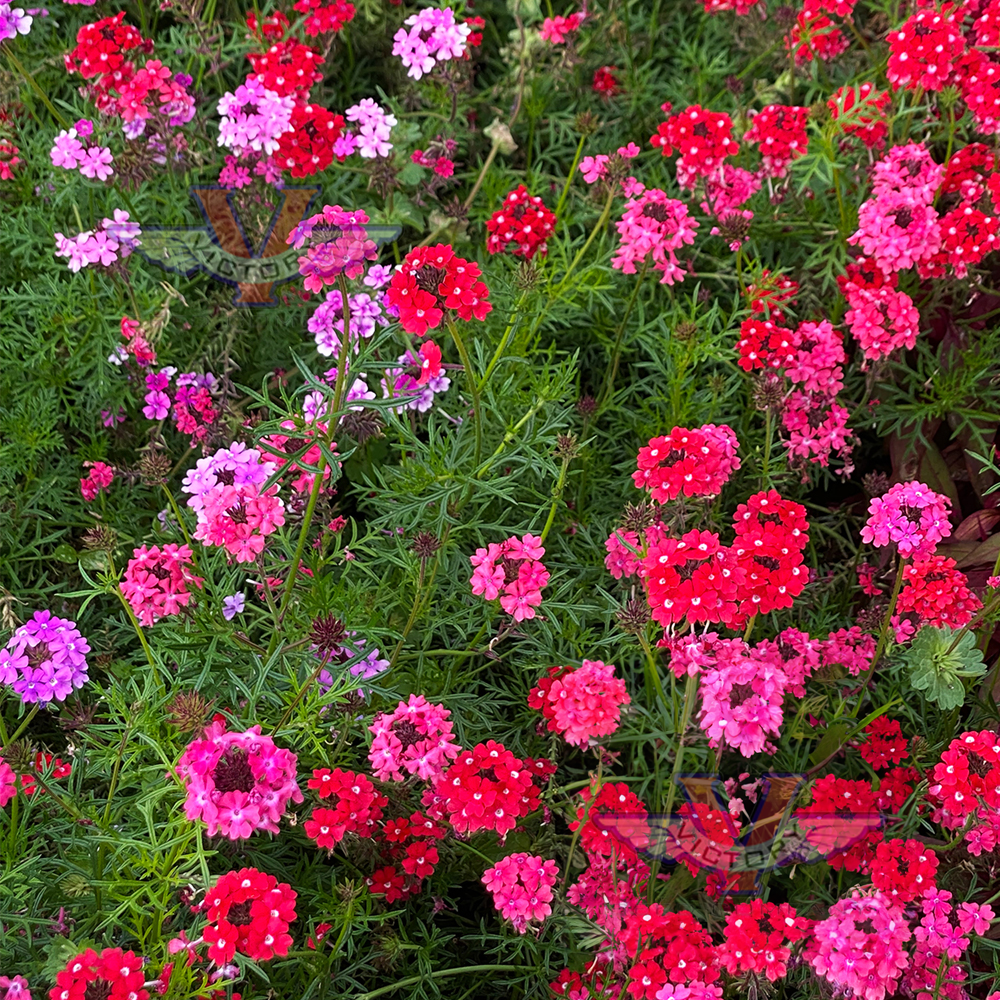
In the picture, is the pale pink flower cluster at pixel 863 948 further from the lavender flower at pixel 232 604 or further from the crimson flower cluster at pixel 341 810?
the lavender flower at pixel 232 604

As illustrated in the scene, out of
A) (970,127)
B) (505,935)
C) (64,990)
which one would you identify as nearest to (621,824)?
(505,935)

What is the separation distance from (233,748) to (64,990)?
57cm

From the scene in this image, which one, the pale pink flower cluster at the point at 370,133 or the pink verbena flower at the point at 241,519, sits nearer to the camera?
the pink verbena flower at the point at 241,519

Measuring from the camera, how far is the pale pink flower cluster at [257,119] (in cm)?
361

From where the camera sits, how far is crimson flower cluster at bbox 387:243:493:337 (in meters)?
2.45

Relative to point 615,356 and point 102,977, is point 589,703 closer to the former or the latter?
point 102,977

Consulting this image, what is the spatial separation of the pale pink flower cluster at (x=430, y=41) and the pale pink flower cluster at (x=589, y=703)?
2633mm

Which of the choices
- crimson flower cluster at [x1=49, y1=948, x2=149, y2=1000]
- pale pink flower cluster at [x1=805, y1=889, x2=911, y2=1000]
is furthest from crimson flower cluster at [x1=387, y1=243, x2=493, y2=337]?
pale pink flower cluster at [x1=805, y1=889, x2=911, y2=1000]

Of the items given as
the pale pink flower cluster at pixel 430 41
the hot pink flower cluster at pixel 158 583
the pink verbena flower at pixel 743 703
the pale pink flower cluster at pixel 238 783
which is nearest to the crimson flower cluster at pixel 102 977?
the pale pink flower cluster at pixel 238 783

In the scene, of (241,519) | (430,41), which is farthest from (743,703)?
(430,41)

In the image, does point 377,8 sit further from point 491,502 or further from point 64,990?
point 64,990

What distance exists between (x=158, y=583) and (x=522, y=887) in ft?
4.26

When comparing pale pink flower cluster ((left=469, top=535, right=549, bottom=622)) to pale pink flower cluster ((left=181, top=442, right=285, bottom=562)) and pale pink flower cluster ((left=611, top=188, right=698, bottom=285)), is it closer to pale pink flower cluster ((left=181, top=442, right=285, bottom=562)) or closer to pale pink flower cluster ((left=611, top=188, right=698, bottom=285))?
pale pink flower cluster ((left=181, top=442, right=285, bottom=562))

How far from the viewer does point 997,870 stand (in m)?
2.88
